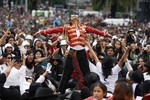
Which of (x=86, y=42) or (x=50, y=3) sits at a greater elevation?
(x=86, y=42)

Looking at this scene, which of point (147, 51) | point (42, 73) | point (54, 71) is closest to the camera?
point (42, 73)

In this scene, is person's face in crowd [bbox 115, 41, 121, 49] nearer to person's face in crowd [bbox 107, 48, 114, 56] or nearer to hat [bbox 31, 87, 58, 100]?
person's face in crowd [bbox 107, 48, 114, 56]

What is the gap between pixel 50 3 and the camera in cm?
8425

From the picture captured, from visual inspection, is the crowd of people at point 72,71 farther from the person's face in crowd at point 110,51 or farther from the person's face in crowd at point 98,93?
the person's face in crowd at point 98,93

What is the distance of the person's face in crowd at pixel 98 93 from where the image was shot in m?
7.65

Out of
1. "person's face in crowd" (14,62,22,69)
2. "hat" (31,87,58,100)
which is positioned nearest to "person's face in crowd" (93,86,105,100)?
"hat" (31,87,58,100)

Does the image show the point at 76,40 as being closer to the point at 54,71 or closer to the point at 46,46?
the point at 54,71

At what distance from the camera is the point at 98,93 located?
768 cm

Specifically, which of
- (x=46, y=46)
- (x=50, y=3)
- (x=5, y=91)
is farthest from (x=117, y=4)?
(x=5, y=91)

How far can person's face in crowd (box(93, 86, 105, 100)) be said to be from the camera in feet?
25.1

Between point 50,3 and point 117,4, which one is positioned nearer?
point 117,4

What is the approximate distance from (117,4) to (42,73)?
4240cm

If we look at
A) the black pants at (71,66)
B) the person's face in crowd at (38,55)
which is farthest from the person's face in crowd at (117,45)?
the black pants at (71,66)

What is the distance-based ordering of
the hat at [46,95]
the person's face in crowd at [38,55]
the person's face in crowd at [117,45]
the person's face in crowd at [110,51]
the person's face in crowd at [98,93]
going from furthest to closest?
the person's face in crowd at [117,45]
the person's face in crowd at [110,51]
the person's face in crowd at [38,55]
the person's face in crowd at [98,93]
the hat at [46,95]
